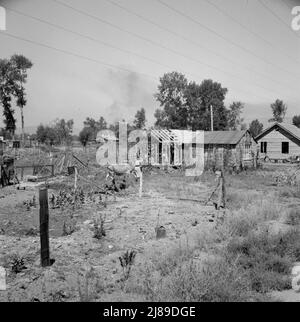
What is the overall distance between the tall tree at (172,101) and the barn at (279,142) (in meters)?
24.7

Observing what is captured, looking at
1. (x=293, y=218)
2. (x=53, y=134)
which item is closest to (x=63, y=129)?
(x=53, y=134)

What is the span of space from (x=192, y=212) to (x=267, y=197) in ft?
15.2

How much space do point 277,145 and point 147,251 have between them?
31594mm

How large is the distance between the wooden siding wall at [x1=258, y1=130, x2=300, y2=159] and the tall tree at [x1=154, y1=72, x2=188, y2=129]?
25.1 meters

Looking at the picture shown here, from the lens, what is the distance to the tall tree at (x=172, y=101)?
6025 cm

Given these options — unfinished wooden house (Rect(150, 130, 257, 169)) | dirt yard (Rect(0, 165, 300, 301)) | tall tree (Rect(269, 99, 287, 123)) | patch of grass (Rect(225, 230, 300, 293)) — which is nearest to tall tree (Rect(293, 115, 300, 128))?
tall tree (Rect(269, 99, 287, 123))

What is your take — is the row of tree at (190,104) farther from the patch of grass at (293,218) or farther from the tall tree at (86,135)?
the patch of grass at (293,218)

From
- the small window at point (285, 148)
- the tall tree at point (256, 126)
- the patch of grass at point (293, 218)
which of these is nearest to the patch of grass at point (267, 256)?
the patch of grass at point (293, 218)

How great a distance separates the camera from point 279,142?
117 feet

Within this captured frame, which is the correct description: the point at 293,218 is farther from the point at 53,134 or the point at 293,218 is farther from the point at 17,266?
the point at 53,134

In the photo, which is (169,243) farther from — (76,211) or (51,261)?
(76,211)

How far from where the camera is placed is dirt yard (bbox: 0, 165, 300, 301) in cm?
540
